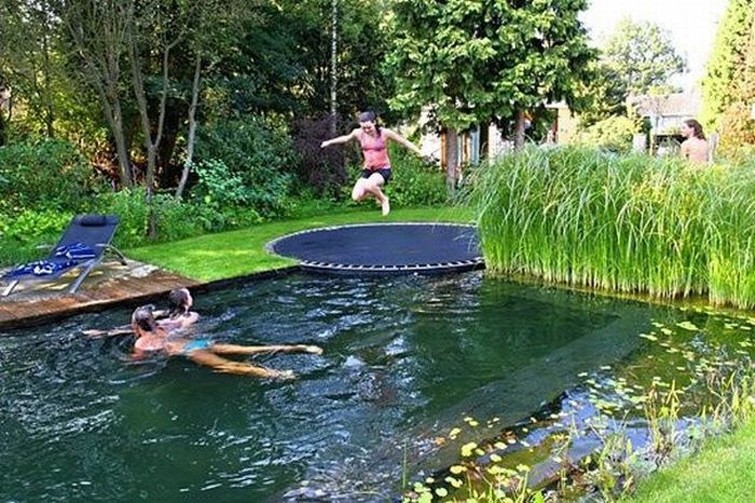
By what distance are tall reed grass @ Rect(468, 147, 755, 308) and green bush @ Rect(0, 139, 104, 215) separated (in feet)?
16.7

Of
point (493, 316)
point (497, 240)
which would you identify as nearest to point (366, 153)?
point (497, 240)

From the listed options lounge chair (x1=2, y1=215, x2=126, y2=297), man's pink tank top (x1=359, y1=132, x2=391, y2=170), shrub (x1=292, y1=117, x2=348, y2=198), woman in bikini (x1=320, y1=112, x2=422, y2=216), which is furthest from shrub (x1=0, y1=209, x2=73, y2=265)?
shrub (x1=292, y1=117, x2=348, y2=198)

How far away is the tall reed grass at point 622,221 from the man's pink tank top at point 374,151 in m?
0.94

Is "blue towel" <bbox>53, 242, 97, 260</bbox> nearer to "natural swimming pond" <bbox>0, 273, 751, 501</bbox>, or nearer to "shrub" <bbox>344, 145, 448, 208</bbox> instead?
"natural swimming pond" <bbox>0, 273, 751, 501</bbox>

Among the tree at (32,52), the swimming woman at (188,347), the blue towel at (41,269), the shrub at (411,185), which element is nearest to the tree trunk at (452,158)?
the shrub at (411,185)

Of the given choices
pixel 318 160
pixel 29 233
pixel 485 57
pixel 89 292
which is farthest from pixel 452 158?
pixel 89 292

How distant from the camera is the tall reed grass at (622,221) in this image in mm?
5691

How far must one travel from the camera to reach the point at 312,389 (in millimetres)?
4266

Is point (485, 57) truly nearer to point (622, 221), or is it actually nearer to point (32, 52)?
point (622, 221)

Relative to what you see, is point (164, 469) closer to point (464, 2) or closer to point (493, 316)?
point (493, 316)

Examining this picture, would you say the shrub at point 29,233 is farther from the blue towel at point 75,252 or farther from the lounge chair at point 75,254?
the blue towel at point 75,252

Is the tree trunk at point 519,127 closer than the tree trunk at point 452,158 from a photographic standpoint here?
Yes

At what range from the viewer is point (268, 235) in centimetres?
925

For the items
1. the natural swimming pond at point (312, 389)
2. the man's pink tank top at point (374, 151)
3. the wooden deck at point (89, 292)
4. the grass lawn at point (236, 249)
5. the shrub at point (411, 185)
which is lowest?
the natural swimming pond at point (312, 389)
